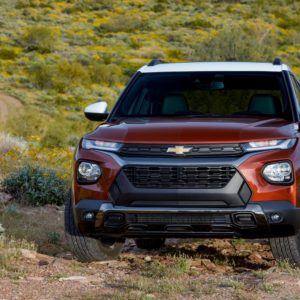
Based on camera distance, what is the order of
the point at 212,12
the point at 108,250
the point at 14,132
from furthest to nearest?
the point at 212,12, the point at 14,132, the point at 108,250

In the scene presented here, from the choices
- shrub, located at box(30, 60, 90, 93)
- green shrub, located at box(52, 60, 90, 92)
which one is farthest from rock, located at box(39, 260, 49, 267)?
green shrub, located at box(52, 60, 90, 92)

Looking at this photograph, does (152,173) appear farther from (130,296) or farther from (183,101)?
(183,101)

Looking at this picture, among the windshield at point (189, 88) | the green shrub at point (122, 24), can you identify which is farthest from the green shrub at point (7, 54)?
the windshield at point (189, 88)

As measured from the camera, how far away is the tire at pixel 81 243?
6.65 meters

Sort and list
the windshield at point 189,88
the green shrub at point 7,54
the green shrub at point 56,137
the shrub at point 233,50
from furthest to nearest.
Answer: the green shrub at point 7,54 < the shrub at point 233,50 < the green shrub at point 56,137 < the windshield at point 189,88

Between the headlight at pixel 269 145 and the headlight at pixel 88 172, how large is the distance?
3.87 feet

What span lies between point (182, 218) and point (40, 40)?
4356cm

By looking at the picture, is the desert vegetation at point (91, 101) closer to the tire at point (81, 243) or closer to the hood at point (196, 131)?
the tire at point (81, 243)

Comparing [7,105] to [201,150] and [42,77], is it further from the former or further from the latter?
[201,150]

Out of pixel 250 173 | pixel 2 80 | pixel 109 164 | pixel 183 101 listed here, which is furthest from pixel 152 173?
pixel 2 80

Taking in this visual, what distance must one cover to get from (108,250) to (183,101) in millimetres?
1596

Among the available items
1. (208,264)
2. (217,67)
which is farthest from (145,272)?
(217,67)

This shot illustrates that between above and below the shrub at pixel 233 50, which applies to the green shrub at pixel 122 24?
below

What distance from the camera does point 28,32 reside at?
5000 cm
